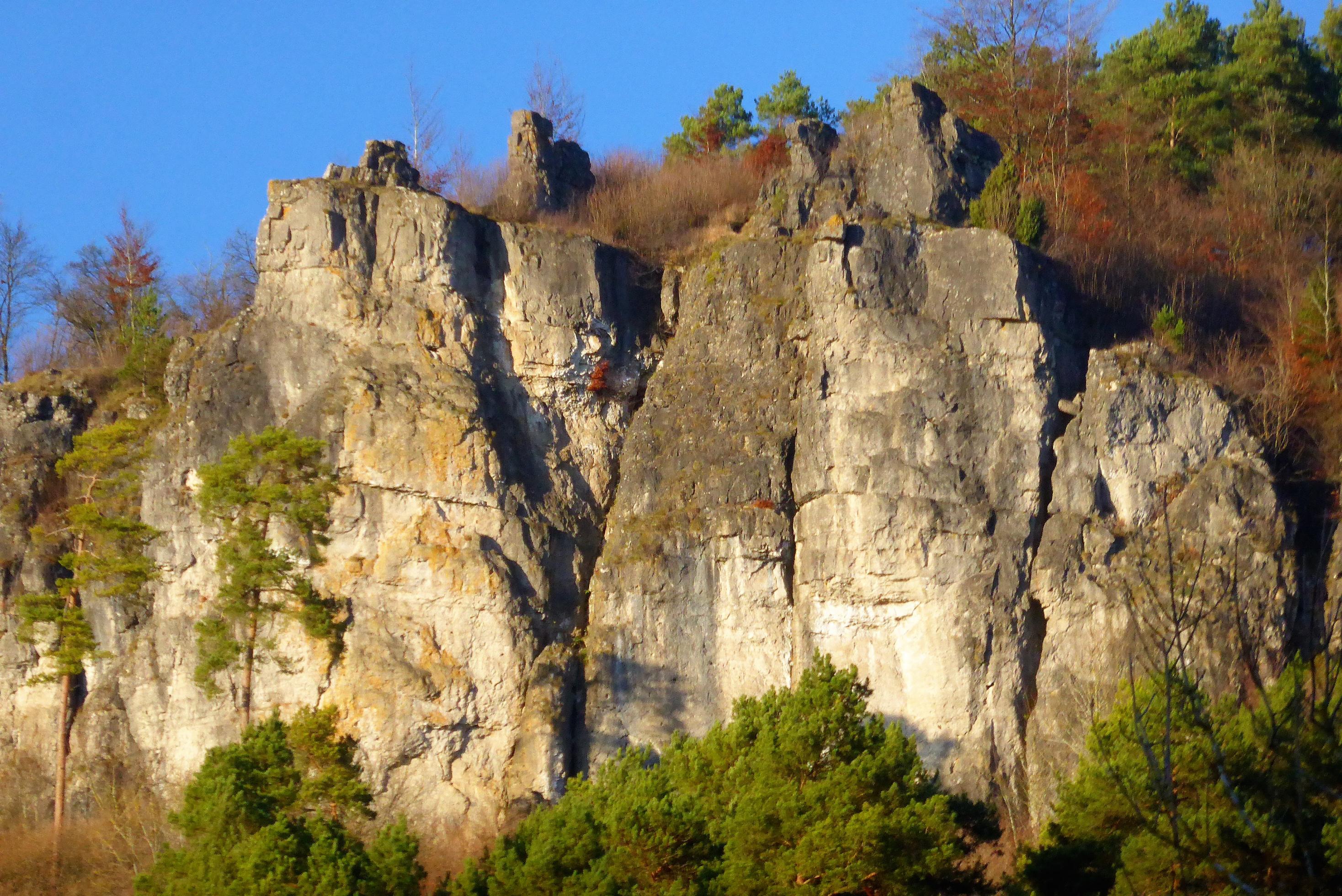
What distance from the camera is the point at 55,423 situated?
25.6 metres

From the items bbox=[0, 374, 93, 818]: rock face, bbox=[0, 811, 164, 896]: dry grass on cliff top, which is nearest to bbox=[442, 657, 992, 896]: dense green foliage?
bbox=[0, 811, 164, 896]: dry grass on cliff top

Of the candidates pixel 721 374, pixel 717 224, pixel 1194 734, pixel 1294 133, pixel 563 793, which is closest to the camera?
pixel 1194 734

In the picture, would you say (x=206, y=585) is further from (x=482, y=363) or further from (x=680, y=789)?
(x=680, y=789)

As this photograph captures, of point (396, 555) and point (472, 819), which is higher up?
point (396, 555)

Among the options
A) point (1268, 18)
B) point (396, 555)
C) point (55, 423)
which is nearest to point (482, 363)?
point (396, 555)

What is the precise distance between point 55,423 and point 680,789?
1495 cm

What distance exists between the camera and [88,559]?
885 inches

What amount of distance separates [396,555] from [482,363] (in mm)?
3208

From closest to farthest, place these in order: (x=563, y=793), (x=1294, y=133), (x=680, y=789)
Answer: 1. (x=680, y=789)
2. (x=563, y=793)
3. (x=1294, y=133)

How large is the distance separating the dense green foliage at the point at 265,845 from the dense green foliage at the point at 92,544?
20.7 feet

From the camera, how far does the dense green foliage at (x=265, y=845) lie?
13.6 meters

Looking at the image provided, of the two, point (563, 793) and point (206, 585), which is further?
point (206, 585)

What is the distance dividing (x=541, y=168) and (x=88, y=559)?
9.51 m

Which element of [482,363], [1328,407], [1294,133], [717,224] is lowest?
[1328,407]
